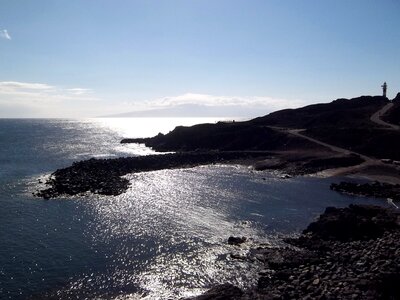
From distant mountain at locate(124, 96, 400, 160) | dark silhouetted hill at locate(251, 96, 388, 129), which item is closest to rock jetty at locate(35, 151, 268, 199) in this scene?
distant mountain at locate(124, 96, 400, 160)

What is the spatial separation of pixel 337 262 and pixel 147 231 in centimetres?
2005

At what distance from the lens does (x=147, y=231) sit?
1713 inches

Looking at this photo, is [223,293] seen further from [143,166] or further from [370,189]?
[143,166]

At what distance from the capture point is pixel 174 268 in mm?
33906

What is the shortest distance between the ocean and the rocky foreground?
222 cm

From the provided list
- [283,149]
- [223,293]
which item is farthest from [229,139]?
[223,293]

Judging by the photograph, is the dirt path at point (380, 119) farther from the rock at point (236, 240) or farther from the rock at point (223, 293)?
the rock at point (223, 293)

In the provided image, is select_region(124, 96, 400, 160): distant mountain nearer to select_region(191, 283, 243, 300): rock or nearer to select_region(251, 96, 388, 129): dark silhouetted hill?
select_region(251, 96, 388, 129): dark silhouetted hill

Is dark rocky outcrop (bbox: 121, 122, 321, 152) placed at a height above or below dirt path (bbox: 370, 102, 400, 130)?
below

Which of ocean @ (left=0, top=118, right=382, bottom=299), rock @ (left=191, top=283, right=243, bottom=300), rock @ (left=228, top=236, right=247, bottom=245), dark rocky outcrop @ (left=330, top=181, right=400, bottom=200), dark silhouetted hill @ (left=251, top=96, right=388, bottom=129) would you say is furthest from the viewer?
dark silhouetted hill @ (left=251, top=96, right=388, bottom=129)

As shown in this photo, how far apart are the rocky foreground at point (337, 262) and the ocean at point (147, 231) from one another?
2.22 m

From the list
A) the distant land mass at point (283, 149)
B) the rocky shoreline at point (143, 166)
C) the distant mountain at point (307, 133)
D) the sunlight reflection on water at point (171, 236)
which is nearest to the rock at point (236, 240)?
the sunlight reflection on water at point (171, 236)

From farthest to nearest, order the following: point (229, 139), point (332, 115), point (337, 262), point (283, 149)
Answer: point (332, 115) → point (229, 139) → point (283, 149) → point (337, 262)

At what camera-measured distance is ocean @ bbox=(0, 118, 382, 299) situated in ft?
102
